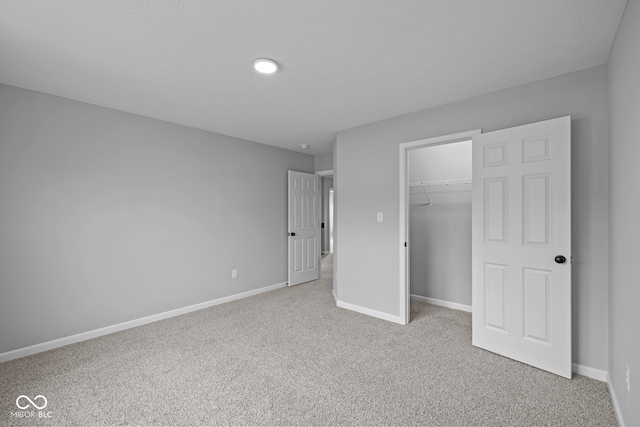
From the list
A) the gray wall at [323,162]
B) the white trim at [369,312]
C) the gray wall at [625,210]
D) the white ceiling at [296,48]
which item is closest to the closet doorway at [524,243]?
the gray wall at [625,210]

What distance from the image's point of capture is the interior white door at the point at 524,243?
7.41 feet

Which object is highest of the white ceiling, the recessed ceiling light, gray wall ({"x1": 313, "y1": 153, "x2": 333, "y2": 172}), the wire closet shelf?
the white ceiling

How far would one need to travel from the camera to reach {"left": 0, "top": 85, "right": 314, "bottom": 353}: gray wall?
2.63 meters

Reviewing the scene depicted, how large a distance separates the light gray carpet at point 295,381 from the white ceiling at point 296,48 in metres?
2.38

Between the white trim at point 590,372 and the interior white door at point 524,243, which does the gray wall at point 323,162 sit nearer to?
the interior white door at point 524,243

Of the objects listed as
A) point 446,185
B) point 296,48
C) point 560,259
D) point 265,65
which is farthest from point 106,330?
point 446,185

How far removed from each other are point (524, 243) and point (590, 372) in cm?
105

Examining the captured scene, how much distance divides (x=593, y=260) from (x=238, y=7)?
2.99 m

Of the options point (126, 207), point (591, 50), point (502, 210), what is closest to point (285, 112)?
point (126, 207)

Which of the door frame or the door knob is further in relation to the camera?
the door frame

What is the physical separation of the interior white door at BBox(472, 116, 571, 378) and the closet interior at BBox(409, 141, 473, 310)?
116cm

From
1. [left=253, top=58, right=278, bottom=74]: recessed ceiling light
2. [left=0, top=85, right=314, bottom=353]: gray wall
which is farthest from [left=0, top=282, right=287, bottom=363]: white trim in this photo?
[left=253, top=58, right=278, bottom=74]: recessed ceiling light

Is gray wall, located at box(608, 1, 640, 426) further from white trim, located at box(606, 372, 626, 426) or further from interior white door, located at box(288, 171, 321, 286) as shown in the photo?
interior white door, located at box(288, 171, 321, 286)

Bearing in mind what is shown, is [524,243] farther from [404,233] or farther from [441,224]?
[441,224]
